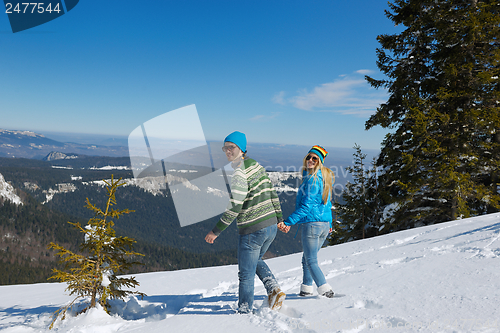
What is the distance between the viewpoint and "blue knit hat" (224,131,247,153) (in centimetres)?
294

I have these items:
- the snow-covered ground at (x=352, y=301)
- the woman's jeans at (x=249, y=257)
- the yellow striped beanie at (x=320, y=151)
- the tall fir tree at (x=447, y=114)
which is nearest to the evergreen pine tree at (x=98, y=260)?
the snow-covered ground at (x=352, y=301)

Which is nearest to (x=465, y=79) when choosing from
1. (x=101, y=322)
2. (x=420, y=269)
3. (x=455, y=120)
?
(x=455, y=120)

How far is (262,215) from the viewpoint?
3020mm

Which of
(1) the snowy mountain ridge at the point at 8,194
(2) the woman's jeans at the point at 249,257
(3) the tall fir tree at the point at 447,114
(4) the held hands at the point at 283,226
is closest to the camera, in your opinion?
(2) the woman's jeans at the point at 249,257

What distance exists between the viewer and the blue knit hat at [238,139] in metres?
2.94

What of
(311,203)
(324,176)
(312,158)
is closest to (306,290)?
(311,203)

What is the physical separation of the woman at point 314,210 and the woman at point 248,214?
0.44 m

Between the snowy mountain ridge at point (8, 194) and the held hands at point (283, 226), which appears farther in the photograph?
the snowy mountain ridge at point (8, 194)

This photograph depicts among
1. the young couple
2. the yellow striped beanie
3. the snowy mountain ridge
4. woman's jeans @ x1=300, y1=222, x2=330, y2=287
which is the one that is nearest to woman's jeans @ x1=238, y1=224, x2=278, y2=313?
the young couple

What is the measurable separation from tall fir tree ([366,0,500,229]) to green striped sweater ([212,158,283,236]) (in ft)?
31.3

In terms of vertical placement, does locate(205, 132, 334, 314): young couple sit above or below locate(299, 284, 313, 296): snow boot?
above

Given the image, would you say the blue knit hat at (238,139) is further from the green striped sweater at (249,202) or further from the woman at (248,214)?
the green striped sweater at (249,202)

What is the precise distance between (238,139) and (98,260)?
2.66m

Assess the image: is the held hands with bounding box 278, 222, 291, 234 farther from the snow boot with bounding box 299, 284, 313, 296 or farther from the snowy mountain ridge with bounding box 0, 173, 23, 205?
the snowy mountain ridge with bounding box 0, 173, 23, 205
